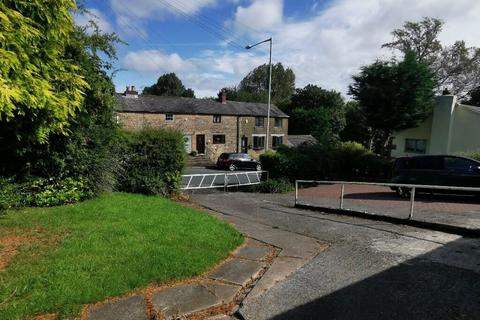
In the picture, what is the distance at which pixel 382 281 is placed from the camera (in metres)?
4.56

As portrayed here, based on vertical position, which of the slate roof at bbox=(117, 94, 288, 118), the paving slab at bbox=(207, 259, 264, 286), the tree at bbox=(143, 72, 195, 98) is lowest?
the paving slab at bbox=(207, 259, 264, 286)

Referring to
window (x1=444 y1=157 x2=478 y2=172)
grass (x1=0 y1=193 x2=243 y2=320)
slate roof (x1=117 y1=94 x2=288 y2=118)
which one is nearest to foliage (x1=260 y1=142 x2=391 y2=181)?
window (x1=444 y1=157 x2=478 y2=172)

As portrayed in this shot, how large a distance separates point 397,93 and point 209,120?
2194 cm

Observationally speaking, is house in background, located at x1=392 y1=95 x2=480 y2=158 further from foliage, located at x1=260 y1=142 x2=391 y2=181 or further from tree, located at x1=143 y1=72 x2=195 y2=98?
Answer: tree, located at x1=143 y1=72 x2=195 y2=98

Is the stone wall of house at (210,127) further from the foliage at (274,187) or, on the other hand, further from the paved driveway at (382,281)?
the paved driveway at (382,281)

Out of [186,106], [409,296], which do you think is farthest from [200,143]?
[409,296]

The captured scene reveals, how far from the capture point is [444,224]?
7129mm

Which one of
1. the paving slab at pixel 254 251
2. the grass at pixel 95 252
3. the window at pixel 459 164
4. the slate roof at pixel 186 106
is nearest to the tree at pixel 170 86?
the slate roof at pixel 186 106

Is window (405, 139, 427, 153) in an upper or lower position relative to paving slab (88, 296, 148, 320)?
upper

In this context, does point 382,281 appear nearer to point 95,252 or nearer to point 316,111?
point 95,252

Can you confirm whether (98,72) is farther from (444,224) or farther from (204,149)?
(204,149)

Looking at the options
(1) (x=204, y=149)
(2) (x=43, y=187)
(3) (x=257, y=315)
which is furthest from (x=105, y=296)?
(1) (x=204, y=149)

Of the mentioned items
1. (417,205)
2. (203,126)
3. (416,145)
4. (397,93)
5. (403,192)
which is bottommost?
(403,192)

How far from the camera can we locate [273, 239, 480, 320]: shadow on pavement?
3734mm
